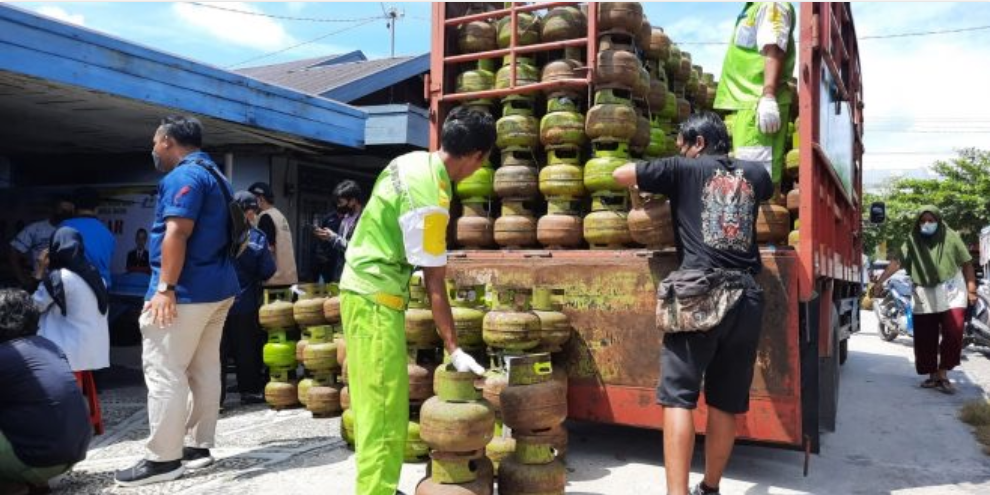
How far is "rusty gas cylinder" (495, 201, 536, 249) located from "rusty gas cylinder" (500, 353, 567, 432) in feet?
4.49

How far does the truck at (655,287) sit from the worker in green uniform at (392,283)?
136cm

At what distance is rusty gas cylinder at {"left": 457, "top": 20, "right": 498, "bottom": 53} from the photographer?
521cm

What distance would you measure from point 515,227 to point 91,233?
10.6 feet

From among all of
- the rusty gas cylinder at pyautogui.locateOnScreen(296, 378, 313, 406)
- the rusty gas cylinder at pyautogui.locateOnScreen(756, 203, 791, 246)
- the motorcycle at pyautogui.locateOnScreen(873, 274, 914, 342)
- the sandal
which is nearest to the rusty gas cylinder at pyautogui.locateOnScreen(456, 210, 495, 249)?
the rusty gas cylinder at pyautogui.locateOnScreen(296, 378, 313, 406)

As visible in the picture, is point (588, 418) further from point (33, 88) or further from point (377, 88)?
point (377, 88)

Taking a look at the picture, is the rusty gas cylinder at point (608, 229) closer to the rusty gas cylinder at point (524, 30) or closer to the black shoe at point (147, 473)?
the rusty gas cylinder at point (524, 30)

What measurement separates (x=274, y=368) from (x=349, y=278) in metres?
2.98

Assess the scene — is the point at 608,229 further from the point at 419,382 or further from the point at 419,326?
the point at 419,382

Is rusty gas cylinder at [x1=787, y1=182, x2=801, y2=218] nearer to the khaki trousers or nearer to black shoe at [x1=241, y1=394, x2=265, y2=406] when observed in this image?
the khaki trousers

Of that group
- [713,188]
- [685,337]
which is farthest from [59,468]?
[713,188]

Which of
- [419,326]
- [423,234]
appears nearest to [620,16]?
[419,326]

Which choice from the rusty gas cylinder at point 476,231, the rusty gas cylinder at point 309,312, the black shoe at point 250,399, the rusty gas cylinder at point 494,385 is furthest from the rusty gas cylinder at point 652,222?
the black shoe at point 250,399

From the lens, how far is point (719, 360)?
3.33 metres

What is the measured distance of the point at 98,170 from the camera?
930 cm
